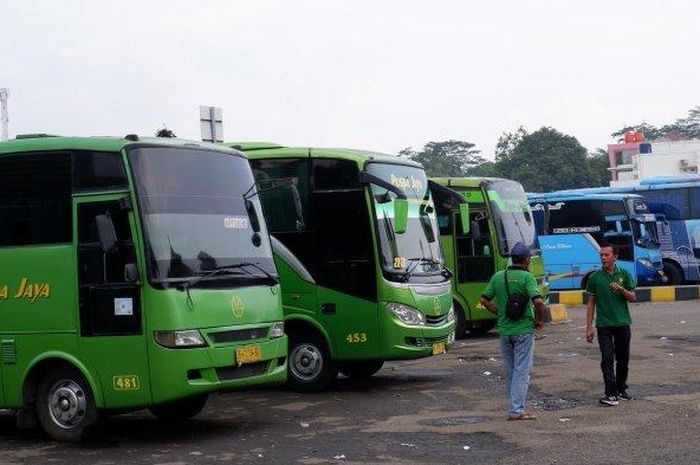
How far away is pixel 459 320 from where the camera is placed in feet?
69.9

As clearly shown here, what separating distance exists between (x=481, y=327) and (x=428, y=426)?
11406mm

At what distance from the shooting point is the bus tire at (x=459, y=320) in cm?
2112

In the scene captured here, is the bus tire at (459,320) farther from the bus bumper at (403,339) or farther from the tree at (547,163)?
the tree at (547,163)

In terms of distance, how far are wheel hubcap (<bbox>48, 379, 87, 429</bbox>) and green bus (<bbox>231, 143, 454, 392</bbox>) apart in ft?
12.9

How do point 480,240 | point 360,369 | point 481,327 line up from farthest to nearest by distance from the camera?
point 481,327 → point 480,240 → point 360,369

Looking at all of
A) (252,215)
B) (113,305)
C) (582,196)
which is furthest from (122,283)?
(582,196)

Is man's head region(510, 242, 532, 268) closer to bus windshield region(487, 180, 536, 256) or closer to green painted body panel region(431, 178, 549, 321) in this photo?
green painted body panel region(431, 178, 549, 321)

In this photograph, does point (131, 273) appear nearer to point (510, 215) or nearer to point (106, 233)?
point (106, 233)

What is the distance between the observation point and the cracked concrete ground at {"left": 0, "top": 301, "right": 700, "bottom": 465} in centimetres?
982

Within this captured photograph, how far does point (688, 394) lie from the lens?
41.9ft

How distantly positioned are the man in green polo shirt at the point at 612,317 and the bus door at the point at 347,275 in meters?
2.88

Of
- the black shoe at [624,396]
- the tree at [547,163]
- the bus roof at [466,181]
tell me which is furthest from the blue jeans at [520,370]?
the tree at [547,163]

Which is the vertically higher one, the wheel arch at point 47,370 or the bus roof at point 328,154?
the bus roof at point 328,154

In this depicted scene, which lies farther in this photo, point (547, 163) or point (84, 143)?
point (547, 163)
